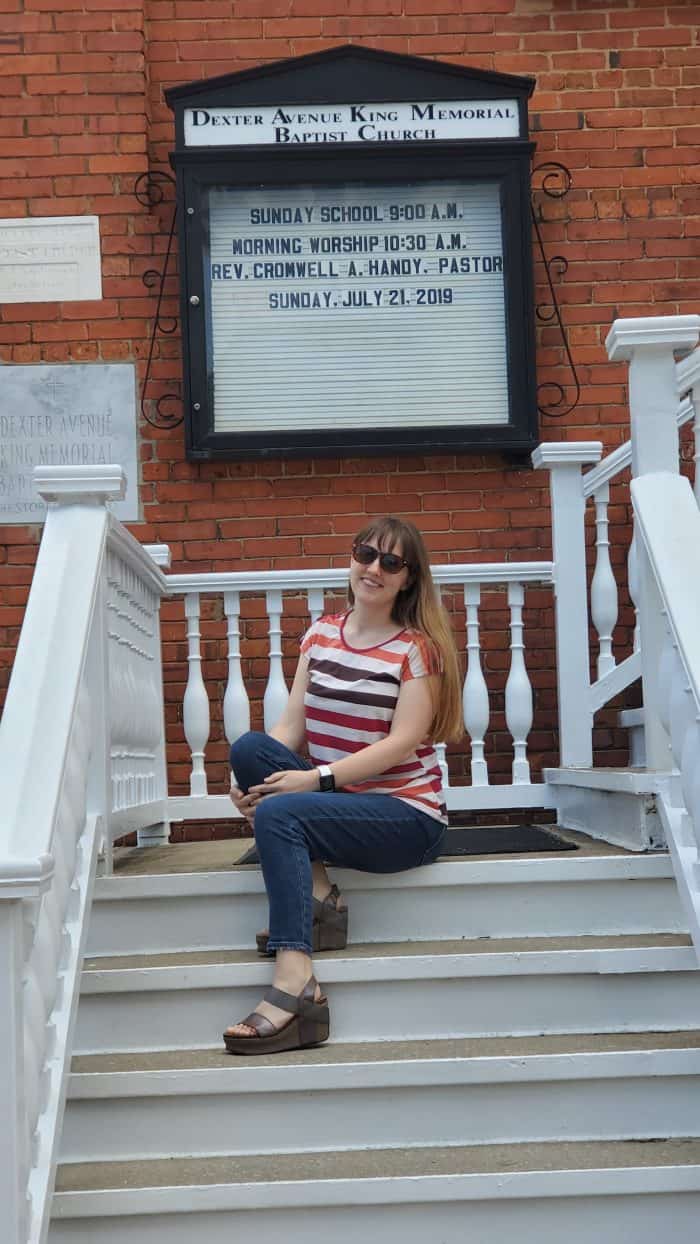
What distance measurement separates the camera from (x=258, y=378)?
5.89 meters

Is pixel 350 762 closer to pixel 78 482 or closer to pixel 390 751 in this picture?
pixel 390 751

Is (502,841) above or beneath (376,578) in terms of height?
beneath

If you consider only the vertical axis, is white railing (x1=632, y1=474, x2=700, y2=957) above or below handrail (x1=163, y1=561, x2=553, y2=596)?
below

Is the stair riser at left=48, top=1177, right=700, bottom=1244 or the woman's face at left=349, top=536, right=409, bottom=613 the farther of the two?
the woman's face at left=349, top=536, right=409, bottom=613

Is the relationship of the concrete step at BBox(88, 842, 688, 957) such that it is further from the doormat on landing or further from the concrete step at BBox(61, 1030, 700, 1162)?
the concrete step at BBox(61, 1030, 700, 1162)

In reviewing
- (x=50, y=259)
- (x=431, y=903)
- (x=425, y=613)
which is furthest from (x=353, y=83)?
(x=431, y=903)

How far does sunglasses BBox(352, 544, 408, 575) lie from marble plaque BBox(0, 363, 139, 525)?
2.39m

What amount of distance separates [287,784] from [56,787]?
2.70 feet

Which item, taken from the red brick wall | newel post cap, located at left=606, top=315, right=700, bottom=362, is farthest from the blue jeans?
Result: the red brick wall

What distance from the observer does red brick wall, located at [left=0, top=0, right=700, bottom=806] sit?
19.3ft

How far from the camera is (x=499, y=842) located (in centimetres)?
429

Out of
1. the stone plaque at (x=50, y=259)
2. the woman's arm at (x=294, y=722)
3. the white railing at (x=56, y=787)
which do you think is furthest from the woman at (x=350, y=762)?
the stone plaque at (x=50, y=259)

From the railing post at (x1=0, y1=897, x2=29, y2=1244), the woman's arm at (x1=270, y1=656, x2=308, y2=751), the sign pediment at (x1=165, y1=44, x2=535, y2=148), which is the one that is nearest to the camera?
the railing post at (x1=0, y1=897, x2=29, y2=1244)

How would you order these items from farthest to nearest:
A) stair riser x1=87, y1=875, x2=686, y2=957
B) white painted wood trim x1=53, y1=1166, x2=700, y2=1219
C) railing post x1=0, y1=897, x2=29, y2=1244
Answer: stair riser x1=87, y1=875, x2=686, y2=957 < white painted wood trim x1=53, y1=1166, x2=700, y2=1219 < railing post x1=0, y1=897, x2=29, y2=1244
